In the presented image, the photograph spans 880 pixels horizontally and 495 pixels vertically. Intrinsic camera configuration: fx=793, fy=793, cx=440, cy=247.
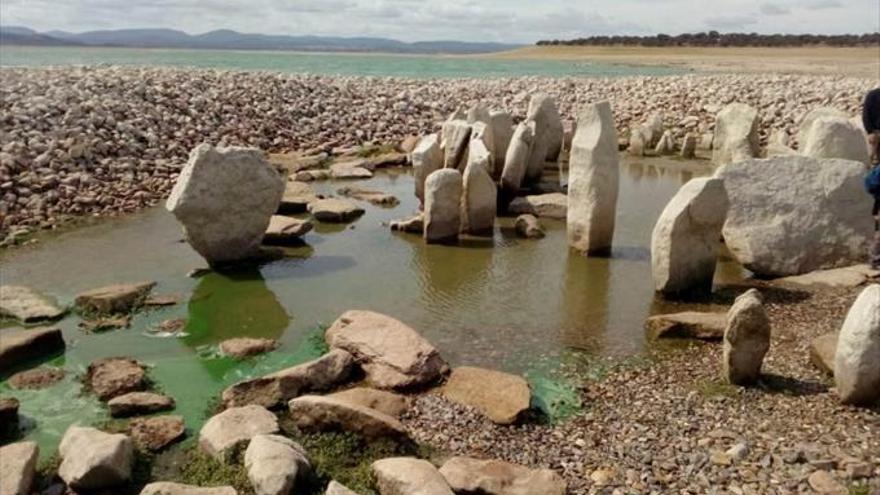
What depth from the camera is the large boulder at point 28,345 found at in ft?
26.9

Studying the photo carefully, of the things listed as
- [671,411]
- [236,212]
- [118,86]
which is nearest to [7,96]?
[118,86]

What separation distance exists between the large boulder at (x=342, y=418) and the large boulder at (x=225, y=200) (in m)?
5.25

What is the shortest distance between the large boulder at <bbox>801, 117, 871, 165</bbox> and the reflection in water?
8310 mm

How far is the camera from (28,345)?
331 inches

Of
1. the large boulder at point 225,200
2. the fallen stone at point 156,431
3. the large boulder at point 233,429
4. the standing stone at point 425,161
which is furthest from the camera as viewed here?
the standing stone at point 425,161

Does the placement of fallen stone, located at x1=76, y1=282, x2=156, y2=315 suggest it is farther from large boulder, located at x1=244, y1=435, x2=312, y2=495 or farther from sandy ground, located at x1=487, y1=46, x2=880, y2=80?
sandy ground, located at x1=487, y1=46, x2=880, y2=80

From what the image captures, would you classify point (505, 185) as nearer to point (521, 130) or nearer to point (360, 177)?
point (521, 130)

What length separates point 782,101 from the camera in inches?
1069

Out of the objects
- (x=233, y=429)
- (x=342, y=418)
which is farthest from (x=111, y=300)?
(x=342, y=418)

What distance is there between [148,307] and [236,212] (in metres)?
2.14

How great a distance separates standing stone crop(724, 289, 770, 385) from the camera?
7.32 meters

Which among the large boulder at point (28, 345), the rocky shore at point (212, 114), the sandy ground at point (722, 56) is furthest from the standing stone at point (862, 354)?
the sandy ground at point (722, 56)

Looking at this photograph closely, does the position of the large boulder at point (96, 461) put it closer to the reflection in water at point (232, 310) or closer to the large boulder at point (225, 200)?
the reflection in water at point (232, 310)

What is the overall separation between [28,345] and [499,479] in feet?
18.1
